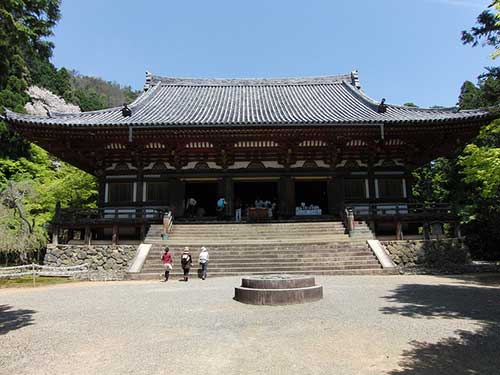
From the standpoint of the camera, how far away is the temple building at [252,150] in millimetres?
15164

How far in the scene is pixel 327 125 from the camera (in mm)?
15109

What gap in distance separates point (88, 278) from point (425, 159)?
54.9ft

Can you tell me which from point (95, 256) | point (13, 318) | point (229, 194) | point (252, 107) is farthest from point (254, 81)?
point (13, 318)

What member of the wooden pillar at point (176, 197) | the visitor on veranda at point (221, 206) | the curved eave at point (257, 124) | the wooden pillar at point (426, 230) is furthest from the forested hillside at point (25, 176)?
the wooden pillar at point (426, 230)

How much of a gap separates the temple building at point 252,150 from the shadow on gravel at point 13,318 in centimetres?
807

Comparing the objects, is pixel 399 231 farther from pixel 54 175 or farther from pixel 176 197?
pixel 54 175

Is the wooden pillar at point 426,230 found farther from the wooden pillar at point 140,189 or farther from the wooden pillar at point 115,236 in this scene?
the wooden pillar at point 115,236

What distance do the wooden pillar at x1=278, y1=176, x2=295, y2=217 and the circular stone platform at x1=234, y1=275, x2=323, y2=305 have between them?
9.79 metres

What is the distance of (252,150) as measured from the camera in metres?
17.4

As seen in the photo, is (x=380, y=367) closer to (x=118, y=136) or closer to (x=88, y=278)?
(x=88, y=278)

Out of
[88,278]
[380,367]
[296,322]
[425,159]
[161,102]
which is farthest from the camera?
[161,102]

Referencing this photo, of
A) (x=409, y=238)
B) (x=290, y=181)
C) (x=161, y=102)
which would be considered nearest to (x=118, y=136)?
(x=161, y=102)

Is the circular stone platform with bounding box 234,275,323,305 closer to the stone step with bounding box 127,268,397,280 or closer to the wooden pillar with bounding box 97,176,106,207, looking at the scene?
the stone step with bounding box 127,268,397,280

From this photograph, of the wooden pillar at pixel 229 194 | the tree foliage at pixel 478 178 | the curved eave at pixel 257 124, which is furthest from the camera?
the wooden pillar at pixel 229 194
